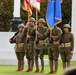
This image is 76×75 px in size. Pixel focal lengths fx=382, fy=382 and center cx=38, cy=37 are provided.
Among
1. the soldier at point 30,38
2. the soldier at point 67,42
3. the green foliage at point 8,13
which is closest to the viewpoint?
the soldier at point 67,42

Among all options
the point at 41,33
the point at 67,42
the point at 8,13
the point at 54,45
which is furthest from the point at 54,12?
the point at 8,13

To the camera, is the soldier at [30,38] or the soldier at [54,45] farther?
the soldier at [30,38]

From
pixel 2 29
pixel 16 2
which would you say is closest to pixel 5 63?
pixel 16 2

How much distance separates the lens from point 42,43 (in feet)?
38.4

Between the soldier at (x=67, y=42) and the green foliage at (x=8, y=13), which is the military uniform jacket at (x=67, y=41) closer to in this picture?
the soldier at (x=67, y=42)

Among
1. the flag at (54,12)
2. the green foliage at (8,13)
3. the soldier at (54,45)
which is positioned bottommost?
the soldier at (54,45)

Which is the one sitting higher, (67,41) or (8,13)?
(8,13)

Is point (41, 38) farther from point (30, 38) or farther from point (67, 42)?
point (67, 42)

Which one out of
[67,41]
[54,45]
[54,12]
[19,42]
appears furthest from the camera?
[19,42]

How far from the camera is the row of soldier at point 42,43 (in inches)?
428

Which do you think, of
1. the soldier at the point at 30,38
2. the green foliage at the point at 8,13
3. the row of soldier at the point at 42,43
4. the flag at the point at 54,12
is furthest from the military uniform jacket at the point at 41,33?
the green foliage at the point at 8,13

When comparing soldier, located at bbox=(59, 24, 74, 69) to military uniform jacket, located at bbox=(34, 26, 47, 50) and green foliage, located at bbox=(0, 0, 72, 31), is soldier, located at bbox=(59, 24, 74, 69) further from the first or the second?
green foliage, located at bbox=(0, 0, 72, 31)

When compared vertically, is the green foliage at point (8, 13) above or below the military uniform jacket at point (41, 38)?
above

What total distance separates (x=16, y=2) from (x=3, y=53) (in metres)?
2.83
